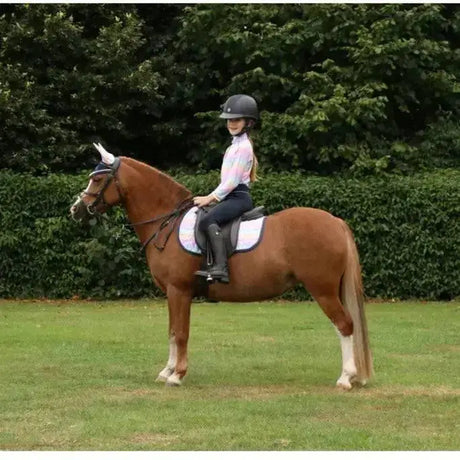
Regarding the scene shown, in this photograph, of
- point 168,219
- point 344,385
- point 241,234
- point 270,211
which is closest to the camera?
point 344,385

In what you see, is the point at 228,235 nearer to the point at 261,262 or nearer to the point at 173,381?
the point at 261,262

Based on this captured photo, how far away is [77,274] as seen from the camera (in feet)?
72.4

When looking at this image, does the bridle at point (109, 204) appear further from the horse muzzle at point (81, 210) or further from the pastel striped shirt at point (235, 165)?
the pastel striped shirt at point (235, 165)

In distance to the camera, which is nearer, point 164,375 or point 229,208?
point 229,208

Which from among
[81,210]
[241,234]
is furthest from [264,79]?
[241,234]

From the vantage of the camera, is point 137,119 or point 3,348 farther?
point 137,119

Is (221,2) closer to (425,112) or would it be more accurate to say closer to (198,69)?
(198,69)

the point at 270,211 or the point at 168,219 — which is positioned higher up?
the point at 168,219

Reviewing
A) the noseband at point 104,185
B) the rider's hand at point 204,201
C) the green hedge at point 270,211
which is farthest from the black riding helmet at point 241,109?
the green hedge at point 270,211

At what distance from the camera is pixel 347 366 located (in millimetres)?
10641

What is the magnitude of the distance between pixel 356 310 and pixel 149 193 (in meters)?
2.76

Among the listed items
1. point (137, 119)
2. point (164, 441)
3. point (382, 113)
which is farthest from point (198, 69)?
point (164, 441)

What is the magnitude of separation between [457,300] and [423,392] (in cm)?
1191

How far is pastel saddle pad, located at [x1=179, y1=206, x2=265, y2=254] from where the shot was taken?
1084 centimetres
